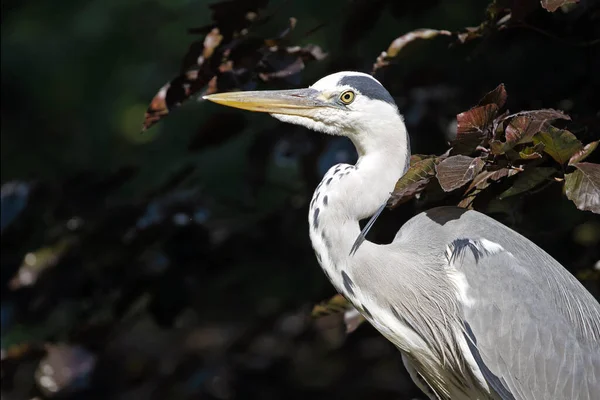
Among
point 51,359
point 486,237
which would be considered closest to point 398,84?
point 486,237

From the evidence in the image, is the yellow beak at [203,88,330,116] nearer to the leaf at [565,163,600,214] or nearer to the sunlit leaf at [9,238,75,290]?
the leaf at [565,163,600,214]

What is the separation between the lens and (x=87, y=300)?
3213mm

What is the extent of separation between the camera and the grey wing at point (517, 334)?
2355 millimetres

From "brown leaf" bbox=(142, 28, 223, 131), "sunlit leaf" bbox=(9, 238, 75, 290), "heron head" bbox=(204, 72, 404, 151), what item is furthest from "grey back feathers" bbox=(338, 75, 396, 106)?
"sunlit leaf" bbox=(9, 238, 75, 290)

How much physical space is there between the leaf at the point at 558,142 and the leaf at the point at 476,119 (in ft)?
0.35

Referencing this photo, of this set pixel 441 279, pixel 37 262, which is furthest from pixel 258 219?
pixel 441 279

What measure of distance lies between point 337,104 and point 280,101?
0.52ft

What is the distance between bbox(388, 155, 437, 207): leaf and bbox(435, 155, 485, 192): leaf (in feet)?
0.31

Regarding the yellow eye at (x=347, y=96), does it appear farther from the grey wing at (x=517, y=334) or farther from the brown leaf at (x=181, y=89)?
the grey wing at (x=517, y=334)

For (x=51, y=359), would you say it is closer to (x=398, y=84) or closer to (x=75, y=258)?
(x=75, y=258)

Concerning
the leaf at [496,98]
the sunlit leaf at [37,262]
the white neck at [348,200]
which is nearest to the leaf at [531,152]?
the leaf at [496,98]

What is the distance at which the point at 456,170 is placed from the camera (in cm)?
203

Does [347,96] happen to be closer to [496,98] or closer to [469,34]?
[469,34]

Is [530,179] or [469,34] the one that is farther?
[469,34]
